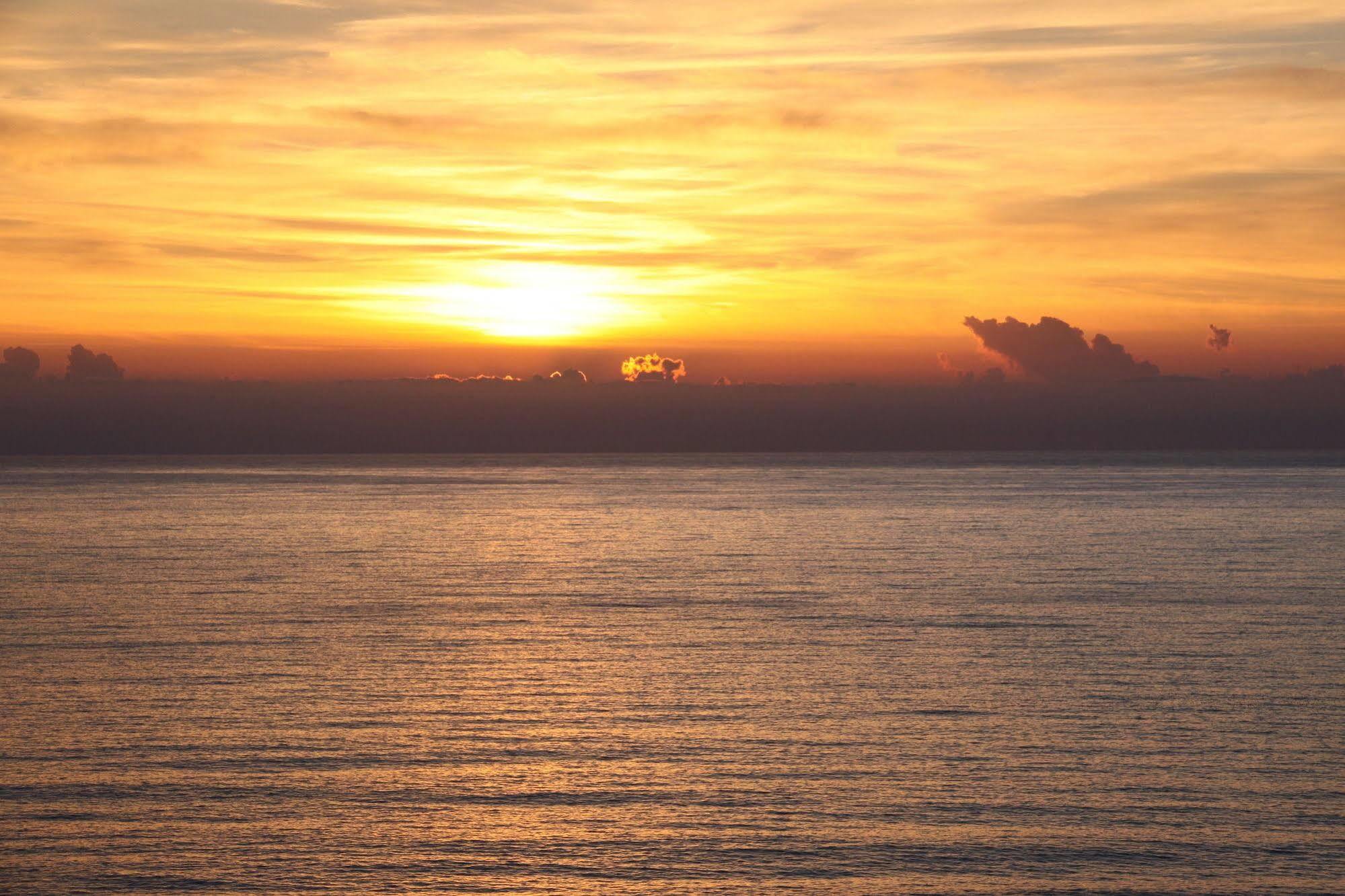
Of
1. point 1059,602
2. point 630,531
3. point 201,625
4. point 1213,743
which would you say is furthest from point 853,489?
point 1213,743

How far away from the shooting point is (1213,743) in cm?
2588

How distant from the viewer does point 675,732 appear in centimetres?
2712

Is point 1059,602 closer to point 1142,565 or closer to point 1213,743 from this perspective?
point 1142,565

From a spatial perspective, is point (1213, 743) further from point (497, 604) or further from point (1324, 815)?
point (497, 604)

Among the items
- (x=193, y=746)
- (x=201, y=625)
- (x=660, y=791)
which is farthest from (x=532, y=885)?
(x=201, y=625)

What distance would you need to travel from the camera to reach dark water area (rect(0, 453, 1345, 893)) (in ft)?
61.4

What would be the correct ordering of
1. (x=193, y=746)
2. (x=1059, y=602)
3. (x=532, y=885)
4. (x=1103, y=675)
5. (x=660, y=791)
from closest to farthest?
(x=532, y=885) < (x=660, y=791) < (x=193, y=746) < (x=1103, y=675) < (x=1059, y=602)

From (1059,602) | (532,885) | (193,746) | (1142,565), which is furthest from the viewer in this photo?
(1142,565)

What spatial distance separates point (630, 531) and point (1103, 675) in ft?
233

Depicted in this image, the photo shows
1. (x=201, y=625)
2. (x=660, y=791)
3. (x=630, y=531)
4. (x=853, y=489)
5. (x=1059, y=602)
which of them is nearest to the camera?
(x=660, y=791)

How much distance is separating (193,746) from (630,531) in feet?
258

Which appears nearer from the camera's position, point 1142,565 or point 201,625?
point 201,625

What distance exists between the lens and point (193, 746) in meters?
25.5

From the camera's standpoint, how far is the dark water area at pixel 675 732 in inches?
737
